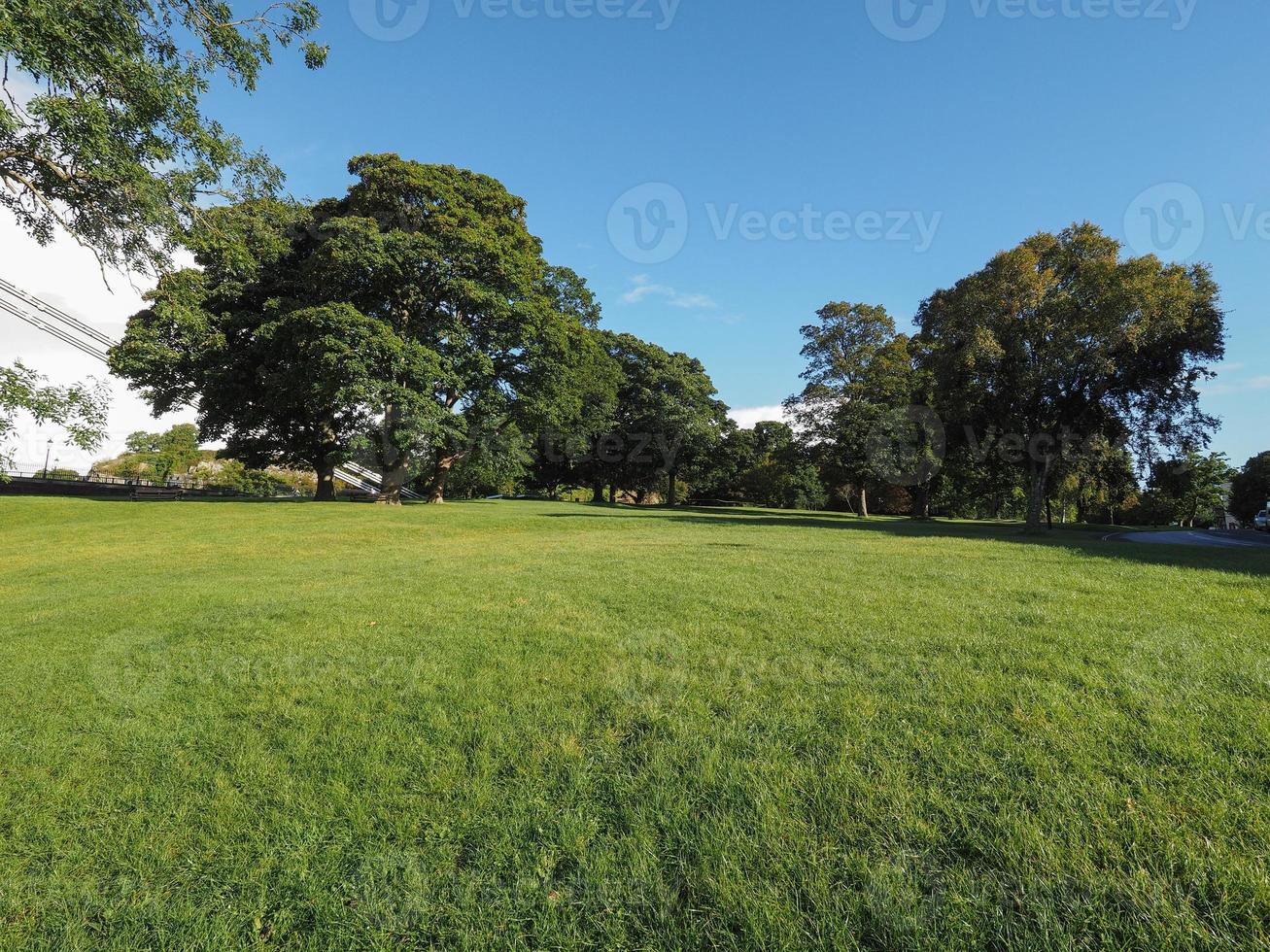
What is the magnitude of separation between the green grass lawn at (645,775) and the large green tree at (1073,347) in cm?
1520

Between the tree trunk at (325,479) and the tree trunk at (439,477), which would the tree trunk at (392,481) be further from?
the tree trunk at (325,479)

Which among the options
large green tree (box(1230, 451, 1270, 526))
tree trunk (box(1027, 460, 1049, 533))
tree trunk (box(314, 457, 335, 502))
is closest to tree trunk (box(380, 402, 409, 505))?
tree trunk (box(314, 457, 335, 502))

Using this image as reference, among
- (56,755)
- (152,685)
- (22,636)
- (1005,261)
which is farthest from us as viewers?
(1005,261)

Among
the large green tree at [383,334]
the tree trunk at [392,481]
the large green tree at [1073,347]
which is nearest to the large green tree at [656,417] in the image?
the large green tree at [383,334]

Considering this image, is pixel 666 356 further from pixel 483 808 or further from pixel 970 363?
pixel 483 808

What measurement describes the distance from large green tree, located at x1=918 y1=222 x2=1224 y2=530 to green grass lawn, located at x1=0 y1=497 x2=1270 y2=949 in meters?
15.2

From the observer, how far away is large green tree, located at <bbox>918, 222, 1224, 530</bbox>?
1752 centimetres

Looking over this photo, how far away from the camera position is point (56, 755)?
329 centimetres

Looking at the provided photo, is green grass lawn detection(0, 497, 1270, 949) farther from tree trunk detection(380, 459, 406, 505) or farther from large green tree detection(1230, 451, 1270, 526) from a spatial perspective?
large green tree detection(1230, 451, 1270, 526)

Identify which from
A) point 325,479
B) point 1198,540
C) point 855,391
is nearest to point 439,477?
point 325,479

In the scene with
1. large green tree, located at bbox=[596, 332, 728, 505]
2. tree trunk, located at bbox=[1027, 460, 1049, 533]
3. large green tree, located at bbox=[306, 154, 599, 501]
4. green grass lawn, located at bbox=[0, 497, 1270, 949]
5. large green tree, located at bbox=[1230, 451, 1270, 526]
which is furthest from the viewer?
large green tree, located at bbox=[1230, 451, 1270, 526]

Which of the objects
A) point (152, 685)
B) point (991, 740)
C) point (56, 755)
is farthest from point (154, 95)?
point (991, 740)

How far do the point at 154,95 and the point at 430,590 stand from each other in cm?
1085

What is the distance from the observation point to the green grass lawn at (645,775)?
2.04 m
